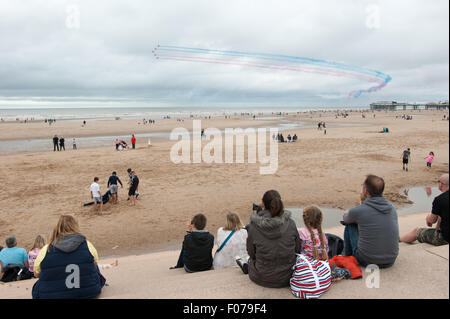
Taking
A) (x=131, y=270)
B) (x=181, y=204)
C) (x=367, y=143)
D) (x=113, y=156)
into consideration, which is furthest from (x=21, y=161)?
(x=367, y=143)

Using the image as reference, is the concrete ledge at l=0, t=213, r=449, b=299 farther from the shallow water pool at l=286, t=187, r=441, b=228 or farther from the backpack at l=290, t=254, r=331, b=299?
the shallow water pool at l=286, t=187, r=441, b=228

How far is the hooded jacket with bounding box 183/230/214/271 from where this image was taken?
4.96 m

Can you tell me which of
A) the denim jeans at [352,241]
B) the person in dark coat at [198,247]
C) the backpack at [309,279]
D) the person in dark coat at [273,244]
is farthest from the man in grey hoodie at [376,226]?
the person in dark coat at [198,247]

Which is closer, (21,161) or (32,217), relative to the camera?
(32,217)

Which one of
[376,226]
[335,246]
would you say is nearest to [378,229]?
[376,226]

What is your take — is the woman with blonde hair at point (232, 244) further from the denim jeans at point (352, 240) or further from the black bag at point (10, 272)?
the black bag at point (10, 272)

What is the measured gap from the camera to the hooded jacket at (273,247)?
357cm

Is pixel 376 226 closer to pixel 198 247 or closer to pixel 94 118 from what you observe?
pixel 198 247

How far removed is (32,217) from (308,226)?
10501mm

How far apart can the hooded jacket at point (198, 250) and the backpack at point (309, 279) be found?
6.00 feet

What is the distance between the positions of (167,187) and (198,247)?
9.40m

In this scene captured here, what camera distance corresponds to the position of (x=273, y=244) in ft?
11.7

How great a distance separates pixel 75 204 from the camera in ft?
39.0
